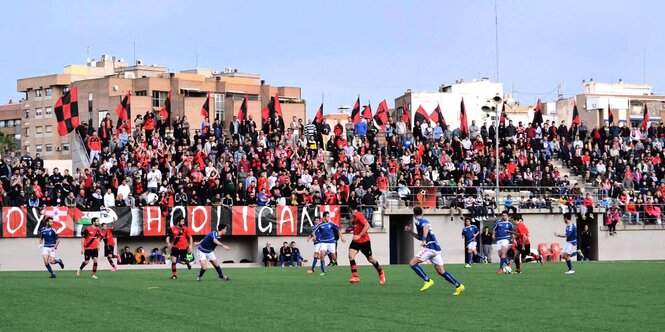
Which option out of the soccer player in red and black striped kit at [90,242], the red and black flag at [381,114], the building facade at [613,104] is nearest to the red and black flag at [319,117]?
the red and black flag at [381,114]

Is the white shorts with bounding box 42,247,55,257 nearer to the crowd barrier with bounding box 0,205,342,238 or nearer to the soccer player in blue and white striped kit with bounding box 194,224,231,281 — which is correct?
the soccer player in blue and white striped kit with bounding box 194,224,231,281

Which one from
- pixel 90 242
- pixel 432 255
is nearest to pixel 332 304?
pixel 432 255

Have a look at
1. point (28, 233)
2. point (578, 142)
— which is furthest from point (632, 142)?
point (28, 233)

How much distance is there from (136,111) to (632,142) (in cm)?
5430

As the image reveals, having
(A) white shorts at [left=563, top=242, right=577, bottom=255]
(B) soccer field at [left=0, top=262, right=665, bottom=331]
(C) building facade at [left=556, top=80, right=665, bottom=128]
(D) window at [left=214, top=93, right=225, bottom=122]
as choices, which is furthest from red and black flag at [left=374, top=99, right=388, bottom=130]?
(D) window at [left=214, top=93, right=225, bottom=122]

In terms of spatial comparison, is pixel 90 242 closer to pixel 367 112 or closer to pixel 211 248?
pixel 211 248

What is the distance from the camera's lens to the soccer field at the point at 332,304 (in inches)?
659

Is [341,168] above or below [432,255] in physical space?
above

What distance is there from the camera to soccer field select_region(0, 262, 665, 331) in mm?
16734

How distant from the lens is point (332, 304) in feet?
67.1

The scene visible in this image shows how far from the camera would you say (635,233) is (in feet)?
169

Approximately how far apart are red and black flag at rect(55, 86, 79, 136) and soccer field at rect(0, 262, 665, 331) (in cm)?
2187

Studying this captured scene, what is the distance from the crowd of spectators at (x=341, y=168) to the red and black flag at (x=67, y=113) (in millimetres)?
1966

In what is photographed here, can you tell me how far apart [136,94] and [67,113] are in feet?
173
